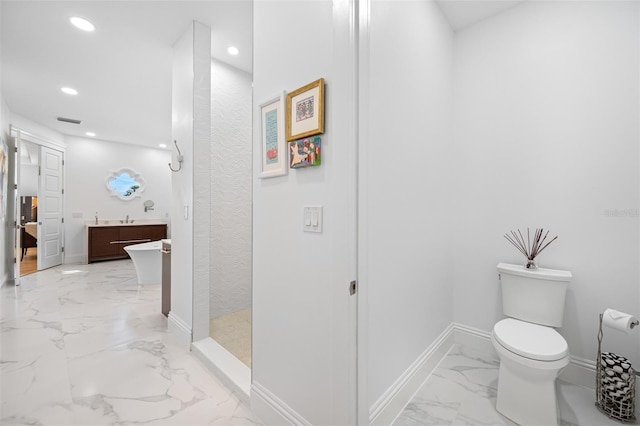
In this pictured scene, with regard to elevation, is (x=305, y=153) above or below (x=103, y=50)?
below

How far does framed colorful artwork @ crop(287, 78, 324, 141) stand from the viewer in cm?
121

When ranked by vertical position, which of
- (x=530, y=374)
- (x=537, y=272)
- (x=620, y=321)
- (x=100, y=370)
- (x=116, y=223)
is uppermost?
(x=116, y=223)

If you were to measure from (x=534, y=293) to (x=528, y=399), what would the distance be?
651 millimetres

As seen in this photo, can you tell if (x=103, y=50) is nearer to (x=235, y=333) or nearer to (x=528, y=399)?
(x=235, y=333)

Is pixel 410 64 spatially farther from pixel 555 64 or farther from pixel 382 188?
pixel 555 64

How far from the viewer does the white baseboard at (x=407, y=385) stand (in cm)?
142

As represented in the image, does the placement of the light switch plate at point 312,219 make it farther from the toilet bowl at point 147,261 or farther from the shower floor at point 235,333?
the toilet bowl at point 147,261

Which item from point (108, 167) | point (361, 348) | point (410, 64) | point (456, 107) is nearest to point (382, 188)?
point (361, 348)

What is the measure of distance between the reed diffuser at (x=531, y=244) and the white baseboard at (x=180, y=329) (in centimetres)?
259

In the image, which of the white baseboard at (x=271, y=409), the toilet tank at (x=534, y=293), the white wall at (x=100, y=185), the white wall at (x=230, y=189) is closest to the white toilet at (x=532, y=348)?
the toilet tank at (x=534, y=293)

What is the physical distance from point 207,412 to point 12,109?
5.60 metres

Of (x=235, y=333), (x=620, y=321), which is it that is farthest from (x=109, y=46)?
(x=620, y=321)

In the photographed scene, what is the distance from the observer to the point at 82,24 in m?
2.42

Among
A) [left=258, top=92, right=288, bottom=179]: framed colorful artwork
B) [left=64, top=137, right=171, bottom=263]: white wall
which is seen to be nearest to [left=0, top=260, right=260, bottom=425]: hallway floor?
[left=258, top=92, right=288, bottom=179]: framed colorful artwork
